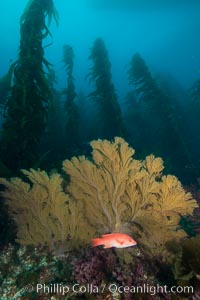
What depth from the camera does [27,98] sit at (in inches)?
239

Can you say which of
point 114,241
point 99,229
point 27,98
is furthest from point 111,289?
point 27,98

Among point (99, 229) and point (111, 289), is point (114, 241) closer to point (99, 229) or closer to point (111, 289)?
point (111, 289)

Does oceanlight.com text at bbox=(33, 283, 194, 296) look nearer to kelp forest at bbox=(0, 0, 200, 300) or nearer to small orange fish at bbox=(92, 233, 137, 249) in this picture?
kelp forest at bbox=(0, 0, 200, 300)

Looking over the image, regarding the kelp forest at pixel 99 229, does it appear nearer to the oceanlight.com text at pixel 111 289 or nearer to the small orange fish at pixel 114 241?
the oceanlight.com text at pixel 111 289

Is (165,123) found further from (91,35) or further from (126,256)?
(91,35)

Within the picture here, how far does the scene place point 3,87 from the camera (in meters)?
7.41


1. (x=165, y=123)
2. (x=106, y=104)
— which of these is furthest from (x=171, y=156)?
(x=106, y=104)

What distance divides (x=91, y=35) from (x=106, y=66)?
13176cm

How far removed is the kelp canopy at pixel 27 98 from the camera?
607 cm

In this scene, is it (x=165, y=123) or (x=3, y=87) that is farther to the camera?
(x=165, y=123)

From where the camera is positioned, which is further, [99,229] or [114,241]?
[99,229]

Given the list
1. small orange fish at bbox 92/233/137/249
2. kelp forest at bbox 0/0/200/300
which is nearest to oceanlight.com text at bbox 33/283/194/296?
kelp forest at bbox 0/0/200/300

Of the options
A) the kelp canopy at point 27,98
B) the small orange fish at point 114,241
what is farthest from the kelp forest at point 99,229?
the kelp canopy at point 27,98

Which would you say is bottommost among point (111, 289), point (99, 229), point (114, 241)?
point (111, 289)
